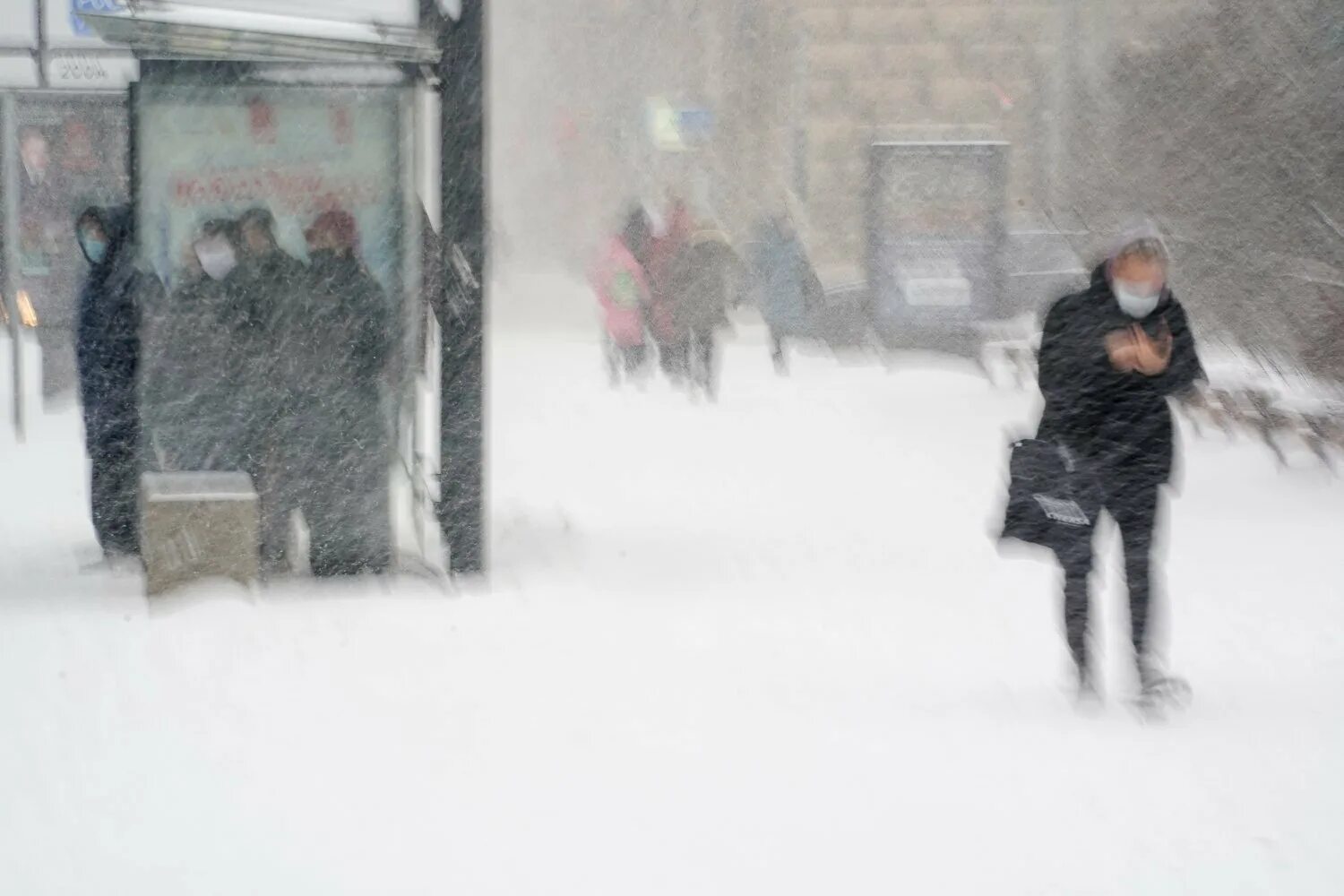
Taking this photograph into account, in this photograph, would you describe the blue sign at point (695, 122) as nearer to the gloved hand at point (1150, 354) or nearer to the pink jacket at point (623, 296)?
the pink jacket at point (623, 296)

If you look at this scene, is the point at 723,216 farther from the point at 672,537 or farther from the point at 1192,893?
the point at 1192,893

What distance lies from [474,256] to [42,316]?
296 inches

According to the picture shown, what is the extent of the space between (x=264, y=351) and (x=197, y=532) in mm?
995

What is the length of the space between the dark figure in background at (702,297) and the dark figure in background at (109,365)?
9.09 meters

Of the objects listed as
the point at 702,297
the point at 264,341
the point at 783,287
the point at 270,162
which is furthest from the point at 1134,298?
the point at 783,287

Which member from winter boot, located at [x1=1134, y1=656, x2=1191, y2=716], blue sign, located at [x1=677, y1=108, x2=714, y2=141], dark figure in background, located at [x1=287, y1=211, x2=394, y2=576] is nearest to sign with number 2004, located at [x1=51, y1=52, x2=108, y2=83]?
dark figure in background, located at [x1=287, y1=211, x2=394, y2=576]

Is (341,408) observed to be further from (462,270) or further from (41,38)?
(41,38)

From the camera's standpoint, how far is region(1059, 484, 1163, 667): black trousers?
23.7ft

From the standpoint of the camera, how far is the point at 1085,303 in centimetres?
731

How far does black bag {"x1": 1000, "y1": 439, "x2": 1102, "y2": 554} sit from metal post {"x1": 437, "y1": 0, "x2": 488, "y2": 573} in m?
2.74

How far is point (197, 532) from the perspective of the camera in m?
8.94

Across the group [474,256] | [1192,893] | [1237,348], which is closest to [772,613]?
[474,256]

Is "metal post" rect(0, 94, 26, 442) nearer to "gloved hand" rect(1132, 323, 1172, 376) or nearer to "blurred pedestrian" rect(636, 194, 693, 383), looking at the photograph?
"blurred pedestrian" rect(636, 194, 693, 383)

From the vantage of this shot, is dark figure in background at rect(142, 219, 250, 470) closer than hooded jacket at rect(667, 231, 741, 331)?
Yes
